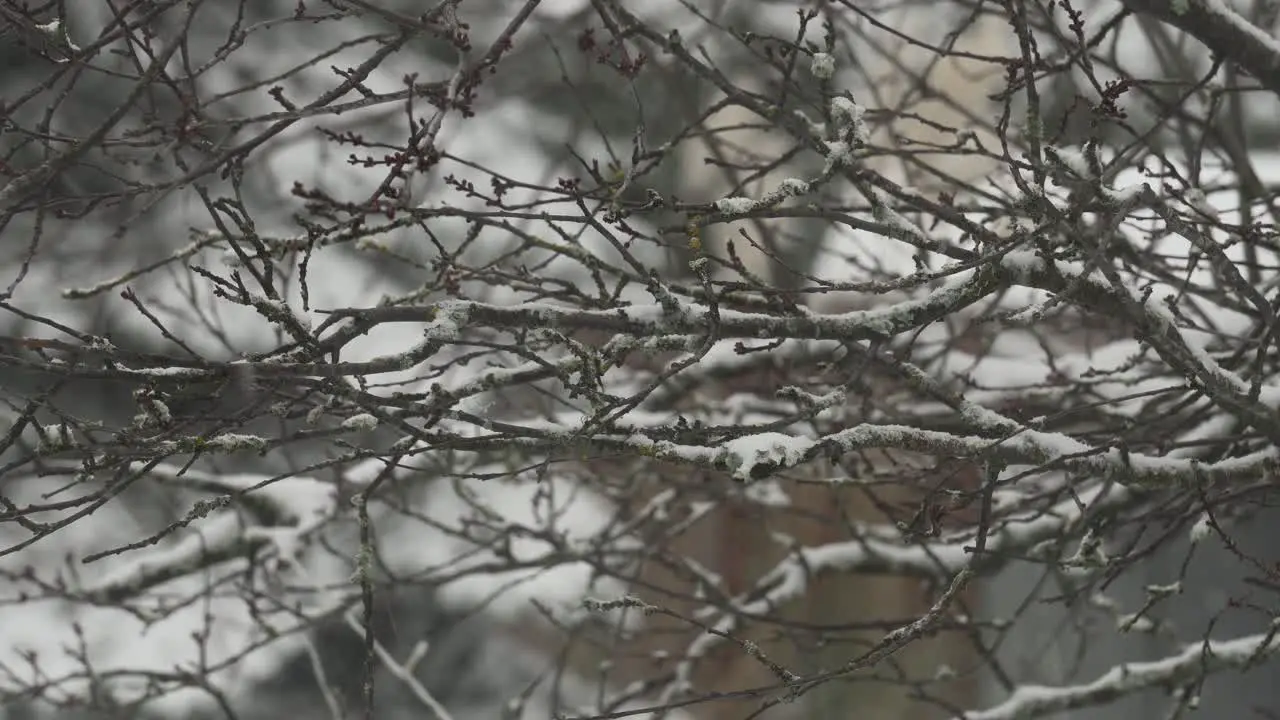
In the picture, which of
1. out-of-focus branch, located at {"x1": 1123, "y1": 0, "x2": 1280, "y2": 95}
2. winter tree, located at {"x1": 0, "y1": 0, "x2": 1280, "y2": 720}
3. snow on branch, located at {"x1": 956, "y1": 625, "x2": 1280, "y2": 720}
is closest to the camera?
winter tree, located at {"x1": 0, "y1": 0, "x2": 1280, "y2": 720}

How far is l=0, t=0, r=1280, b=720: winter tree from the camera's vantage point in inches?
99.5

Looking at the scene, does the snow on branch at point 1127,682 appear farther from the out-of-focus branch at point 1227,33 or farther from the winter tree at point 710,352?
the out-of-focus branch at point 1227,33

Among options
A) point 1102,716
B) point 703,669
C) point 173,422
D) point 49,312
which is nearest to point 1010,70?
point 173,422

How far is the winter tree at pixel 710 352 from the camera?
253 centimetres

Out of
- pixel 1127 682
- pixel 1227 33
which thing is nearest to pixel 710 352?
pixel 1127 682

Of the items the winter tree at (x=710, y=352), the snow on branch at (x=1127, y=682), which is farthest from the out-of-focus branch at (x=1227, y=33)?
the snow on branch at (x=1127, y=682)

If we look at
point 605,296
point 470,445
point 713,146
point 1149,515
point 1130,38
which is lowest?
point 470,445

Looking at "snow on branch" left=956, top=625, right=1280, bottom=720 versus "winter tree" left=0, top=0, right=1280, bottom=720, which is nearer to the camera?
"winter tree" left=0, top=0, right=1280, bottom=720

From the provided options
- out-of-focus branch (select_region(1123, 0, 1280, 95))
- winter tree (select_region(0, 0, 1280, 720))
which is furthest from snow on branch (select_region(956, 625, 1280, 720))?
out-of-focus branch (select_region(1123, 0, 1280, 95))

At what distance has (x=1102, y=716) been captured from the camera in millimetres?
7730

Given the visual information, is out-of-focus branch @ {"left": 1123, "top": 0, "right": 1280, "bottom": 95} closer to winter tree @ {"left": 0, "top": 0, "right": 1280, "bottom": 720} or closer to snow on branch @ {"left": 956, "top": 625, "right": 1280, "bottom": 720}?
winter tree @ {"left": 0, "top": 0, "right": 1280, "bottom": 720}

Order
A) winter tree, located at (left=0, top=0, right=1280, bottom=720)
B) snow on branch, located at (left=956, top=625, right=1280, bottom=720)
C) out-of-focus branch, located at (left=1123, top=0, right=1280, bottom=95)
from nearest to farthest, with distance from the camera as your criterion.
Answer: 1. winter tree, located at (left=0, top=0, right=1280, bottom=720)
2. out-of-focus branch, located at (left=1123, top=0, right=1280, bottom=95)
3. snow on branch, located at (left=956, top=625, right=1280, bottom=720)

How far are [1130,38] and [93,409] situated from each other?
9953mm

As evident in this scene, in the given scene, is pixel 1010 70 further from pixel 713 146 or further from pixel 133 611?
pixel 133 611
